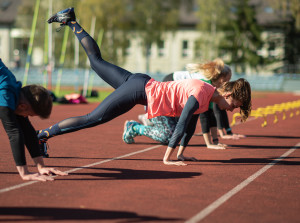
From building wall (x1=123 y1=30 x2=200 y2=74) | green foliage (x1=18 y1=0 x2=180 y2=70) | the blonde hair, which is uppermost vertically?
green foliage (x1=18 y1=0 x2=180 y2=70)

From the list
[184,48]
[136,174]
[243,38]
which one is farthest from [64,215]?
[184,48]

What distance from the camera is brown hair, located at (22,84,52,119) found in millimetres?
4984

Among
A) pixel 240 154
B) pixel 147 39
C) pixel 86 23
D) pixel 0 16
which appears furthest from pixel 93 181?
pixel 0 16

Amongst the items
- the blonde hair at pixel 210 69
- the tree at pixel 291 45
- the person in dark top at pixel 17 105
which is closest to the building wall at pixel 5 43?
the tree at pixel 291 45

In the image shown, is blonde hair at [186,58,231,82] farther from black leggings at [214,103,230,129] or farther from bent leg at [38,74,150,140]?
bent leg at [38,74,150,140]

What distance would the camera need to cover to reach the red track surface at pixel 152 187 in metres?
4.22

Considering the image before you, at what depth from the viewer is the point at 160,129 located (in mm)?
8523

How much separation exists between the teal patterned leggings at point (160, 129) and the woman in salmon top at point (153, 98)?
1.92 meters

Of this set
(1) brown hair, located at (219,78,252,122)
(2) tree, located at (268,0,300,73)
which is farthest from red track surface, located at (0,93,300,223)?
(2) tree, located at (268,0,300,73)

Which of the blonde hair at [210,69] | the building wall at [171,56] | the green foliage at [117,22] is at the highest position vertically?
the green foliage at [117,22]

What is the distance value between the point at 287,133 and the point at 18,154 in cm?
779

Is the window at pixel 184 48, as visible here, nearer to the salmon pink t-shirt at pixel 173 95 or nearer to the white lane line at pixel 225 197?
the white lane line at pixel 225 197

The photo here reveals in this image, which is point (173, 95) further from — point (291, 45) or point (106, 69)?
point (291, 45)

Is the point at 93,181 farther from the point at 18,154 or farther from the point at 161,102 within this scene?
the point at 161,102
